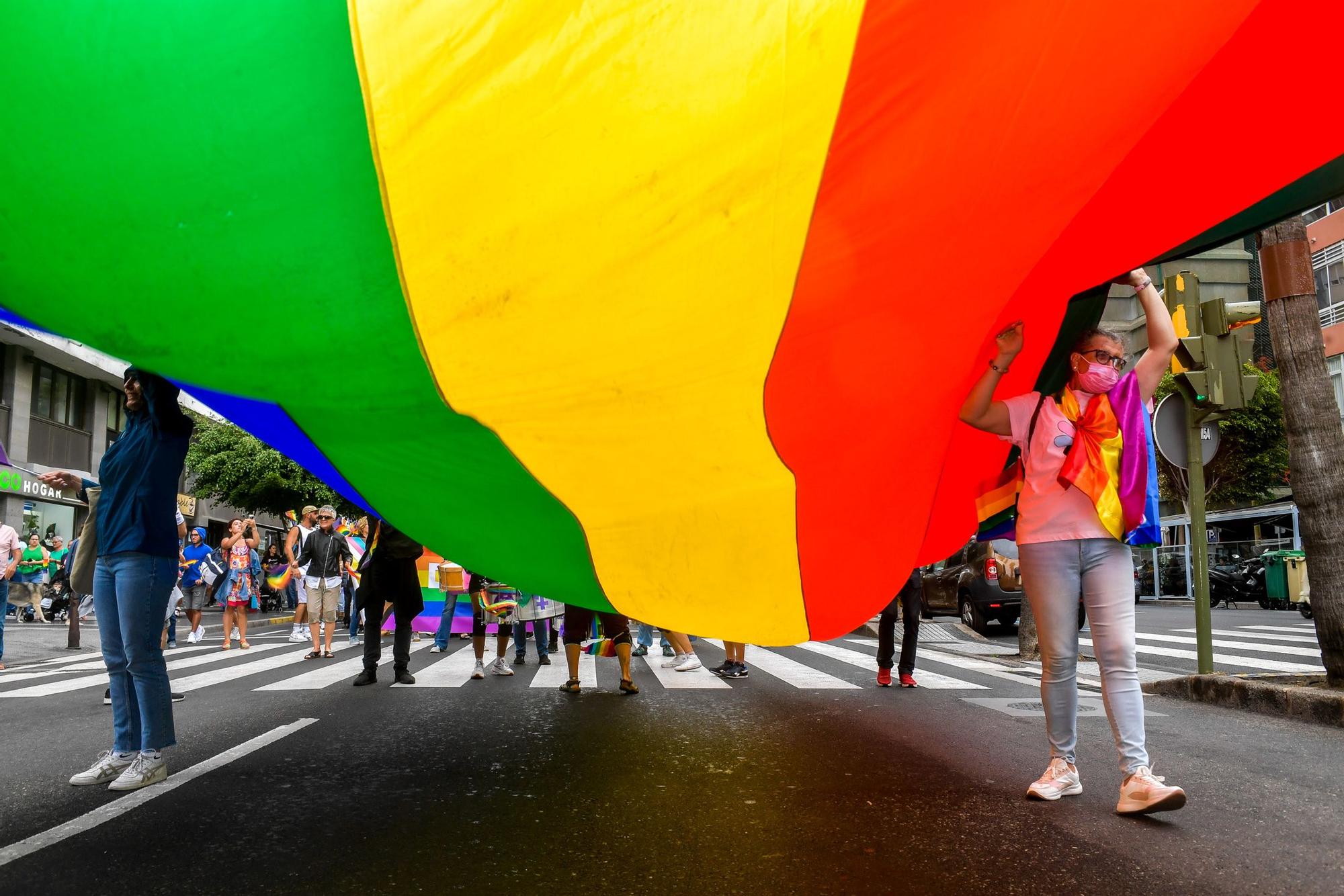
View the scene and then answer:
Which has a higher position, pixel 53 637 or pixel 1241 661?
pixel 53 637

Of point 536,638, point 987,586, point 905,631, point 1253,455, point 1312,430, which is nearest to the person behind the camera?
point 1312,430

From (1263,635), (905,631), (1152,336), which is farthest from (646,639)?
(1263,635)

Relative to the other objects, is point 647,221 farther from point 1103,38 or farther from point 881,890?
point 881,890

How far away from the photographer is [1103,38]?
2.35m

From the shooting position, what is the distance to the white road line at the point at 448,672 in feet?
27.4

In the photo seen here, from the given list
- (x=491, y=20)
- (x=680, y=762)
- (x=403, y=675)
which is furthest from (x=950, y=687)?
(x=491, y=20)

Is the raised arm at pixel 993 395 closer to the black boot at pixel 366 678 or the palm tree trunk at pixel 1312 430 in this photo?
the palm tree trunk at pixel 1312 430

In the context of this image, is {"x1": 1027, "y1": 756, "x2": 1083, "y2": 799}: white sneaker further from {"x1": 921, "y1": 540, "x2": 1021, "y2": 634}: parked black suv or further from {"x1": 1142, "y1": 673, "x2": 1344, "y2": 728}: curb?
{"x1": 921, "y1": 540, "x2": 1021, "y2": 634}: parked black suv

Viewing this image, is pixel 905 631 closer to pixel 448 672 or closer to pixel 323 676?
pixel 448 672

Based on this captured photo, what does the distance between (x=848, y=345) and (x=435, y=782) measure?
2982 millimetres

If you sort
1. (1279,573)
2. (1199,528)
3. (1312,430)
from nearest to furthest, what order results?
1. (1312,430)
2. (1199,528)
3. (1279,573)

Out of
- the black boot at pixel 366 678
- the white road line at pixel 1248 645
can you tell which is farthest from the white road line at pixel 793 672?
the white road line at pixel 1248 645

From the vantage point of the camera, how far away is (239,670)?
975 cm

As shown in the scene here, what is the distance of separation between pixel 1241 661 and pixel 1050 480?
9055 millimetres
